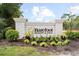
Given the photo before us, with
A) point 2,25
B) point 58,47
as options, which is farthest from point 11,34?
point 58,47

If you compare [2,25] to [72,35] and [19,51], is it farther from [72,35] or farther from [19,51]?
[72,35]

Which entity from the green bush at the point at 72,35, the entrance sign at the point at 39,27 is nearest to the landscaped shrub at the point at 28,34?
the entrance sign at the point at 39,27

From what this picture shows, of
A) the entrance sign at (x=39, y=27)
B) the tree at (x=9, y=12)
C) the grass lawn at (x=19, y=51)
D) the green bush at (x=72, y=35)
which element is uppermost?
the tree at (x=9, y=12)

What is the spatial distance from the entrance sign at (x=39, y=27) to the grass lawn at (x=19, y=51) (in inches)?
5.7

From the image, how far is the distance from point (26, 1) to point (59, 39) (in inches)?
21.2

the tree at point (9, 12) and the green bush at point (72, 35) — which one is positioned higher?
the tree at point (9, 12)

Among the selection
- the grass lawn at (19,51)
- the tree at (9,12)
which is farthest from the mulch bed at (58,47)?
the tree at (9,12)

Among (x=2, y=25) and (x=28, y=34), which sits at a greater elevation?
(x=2, y=25)

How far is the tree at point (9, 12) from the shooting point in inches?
88.7

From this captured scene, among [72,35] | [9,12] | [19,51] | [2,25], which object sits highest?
[9,12]

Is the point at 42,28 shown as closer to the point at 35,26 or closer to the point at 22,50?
the point at 35,26

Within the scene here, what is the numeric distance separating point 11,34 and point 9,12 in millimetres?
239

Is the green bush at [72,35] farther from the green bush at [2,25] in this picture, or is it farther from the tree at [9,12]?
the green bush at [2,25]

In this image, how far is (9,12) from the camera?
89.4 inches
